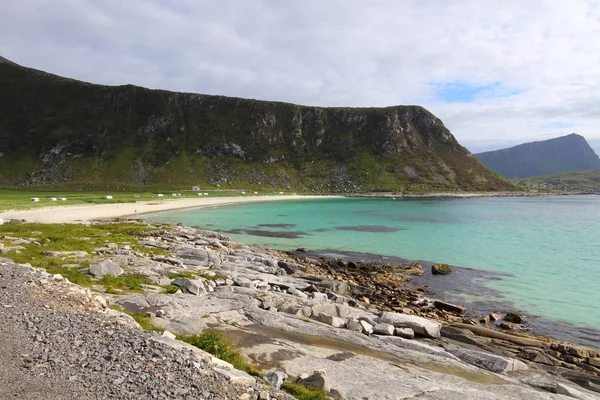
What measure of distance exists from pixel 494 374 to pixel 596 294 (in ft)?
72.1

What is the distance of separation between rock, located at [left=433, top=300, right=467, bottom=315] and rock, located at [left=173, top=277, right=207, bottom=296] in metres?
15.0

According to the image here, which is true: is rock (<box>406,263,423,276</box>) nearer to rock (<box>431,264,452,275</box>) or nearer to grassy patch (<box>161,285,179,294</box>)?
rock (<box>431,264,452,275</box>)

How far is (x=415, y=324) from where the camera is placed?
18.6 m

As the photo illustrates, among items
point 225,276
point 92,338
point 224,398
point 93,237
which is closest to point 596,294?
point 225,276

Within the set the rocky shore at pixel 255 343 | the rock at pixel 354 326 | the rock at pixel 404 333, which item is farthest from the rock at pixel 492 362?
the rock at pixel 354 326

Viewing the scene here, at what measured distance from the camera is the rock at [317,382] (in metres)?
10.5

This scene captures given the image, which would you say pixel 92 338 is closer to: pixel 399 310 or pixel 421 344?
pixel 421 344

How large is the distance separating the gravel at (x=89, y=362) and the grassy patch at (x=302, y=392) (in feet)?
2.15

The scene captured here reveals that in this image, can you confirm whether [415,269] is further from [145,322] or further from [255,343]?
[145,322]

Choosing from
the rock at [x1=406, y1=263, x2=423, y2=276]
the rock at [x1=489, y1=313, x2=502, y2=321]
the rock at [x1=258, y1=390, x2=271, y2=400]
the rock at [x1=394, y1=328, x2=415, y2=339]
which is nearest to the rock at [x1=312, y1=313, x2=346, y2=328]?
the rock at [x1=394, y1=328, x2=415, y2=339]

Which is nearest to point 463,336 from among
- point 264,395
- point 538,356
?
point 538,356

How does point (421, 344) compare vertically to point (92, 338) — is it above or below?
below

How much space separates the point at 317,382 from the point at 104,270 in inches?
594

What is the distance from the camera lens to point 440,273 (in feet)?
117
